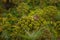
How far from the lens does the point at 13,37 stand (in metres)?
4.98

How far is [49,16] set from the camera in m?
5.64

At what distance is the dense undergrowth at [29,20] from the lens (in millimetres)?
Result: 5000

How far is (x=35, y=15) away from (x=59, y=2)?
135 cm

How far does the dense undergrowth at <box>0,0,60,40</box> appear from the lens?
5.00 meters

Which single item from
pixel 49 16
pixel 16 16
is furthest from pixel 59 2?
pixel 16 16

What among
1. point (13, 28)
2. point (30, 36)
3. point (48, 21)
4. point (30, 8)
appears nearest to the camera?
point (30, 36)

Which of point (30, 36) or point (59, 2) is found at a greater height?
point (59, 2)

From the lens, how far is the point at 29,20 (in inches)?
205

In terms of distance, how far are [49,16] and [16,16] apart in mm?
965

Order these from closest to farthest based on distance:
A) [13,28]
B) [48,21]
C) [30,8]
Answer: [13,28] < [48,21] < [30,8]

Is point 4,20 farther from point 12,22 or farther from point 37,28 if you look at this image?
point 37,28

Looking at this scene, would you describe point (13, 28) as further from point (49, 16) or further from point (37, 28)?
point (49, 16)

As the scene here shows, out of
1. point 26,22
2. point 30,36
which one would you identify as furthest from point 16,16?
point 30,36

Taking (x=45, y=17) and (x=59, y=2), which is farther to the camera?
(x=59, y=2)
